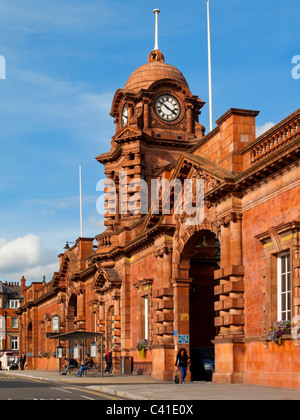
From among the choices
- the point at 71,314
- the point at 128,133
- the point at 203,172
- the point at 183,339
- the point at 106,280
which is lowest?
the point at 71,314

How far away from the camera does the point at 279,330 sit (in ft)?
77.0

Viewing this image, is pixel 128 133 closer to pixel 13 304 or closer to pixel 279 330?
pixel 279 330

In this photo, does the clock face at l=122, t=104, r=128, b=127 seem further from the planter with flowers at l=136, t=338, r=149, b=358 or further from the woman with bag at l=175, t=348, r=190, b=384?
the woman with bag at l=175, t=348, r=190, b=384

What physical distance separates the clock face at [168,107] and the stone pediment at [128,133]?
2.71 m

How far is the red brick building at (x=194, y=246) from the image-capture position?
79.5 ft

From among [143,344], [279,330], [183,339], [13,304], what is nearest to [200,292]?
[143,344]

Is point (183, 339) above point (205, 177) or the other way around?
the other way around

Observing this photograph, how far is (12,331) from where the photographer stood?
139m

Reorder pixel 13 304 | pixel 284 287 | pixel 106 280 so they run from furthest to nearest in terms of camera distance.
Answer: pixel 13 304, pixel 106 280, pixel 284 287

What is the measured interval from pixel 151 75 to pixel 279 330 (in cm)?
3065
